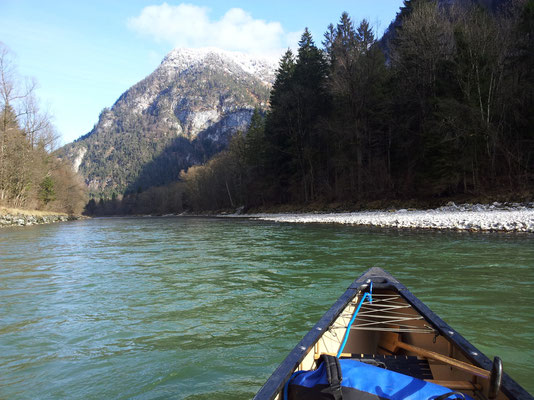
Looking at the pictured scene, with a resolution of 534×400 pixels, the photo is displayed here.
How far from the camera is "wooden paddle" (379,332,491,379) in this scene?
1.97 metres

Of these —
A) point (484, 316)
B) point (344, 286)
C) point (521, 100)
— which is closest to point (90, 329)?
point (344, 286)

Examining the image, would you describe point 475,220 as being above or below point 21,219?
below

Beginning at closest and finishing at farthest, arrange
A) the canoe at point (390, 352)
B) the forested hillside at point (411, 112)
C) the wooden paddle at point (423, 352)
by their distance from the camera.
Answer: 1. the canoe at point (390, 352)
2. the wooden paddle at point (423, 352)
3. the forested hillside at point (411, 112)

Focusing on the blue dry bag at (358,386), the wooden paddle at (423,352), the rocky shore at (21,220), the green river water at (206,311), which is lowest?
the green river water at (206,311)

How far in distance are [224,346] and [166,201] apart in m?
95.2

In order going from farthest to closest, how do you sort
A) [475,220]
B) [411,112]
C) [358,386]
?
1. [411,112]
2. [475,220]
3. [358,386]

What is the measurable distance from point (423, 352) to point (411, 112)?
24.9 metres

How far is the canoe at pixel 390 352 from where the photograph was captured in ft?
5.59

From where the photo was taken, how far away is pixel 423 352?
102 inches

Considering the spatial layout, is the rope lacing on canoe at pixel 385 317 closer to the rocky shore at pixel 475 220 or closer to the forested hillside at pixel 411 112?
the rocky shore at pixel 475 220

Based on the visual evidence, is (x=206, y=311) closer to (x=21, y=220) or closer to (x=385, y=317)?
(x=385, y=317)

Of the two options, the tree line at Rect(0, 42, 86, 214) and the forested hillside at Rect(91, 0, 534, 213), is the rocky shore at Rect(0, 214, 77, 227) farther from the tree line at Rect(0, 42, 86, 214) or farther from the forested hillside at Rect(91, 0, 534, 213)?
the forested hillside at Rect(91, 0, 534, 213)

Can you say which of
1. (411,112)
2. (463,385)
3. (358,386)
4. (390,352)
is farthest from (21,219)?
(463,385)

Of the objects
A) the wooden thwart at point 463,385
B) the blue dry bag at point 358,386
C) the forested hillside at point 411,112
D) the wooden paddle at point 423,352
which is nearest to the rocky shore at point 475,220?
the forested hillside at point 411,112
